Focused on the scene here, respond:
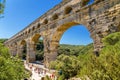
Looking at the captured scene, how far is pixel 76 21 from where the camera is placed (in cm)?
1331

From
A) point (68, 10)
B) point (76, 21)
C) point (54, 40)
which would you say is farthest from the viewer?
point (54, 40)

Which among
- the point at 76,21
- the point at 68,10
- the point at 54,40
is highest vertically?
the point at 68,10

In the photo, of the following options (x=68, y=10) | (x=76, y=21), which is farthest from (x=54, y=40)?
(x=76, y=21)

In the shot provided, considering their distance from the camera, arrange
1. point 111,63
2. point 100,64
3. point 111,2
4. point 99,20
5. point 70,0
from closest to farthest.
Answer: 1. point 111,63
2. point 100,64
3. point 111,2
4. point 99,20
5. point 70,0

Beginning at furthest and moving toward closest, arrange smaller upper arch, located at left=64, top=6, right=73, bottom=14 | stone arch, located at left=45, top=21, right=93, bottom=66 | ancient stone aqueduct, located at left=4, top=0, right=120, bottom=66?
stone arch, located at left=45, top=21, right=93, bottom=66 → smaller upper arch, located at left=64, top=6, right=73, bottom=14 → ancient stone aqueduct, located at left=4, top=0, right=120, bottom=66

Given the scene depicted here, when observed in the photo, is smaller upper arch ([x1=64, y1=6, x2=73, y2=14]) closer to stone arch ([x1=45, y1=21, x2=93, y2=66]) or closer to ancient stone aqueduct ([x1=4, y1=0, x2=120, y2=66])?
ancient stone aqueduct ([x1=4, y1=0, x2=120, y2=66])

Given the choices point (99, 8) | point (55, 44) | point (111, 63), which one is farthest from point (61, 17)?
point (111, 63)

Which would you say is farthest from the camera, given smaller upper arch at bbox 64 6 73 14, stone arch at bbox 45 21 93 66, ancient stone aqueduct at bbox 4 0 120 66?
stone arch at bbox 45 21 93 66

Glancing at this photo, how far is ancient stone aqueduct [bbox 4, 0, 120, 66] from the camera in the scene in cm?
1032

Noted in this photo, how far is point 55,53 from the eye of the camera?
17.7 metres

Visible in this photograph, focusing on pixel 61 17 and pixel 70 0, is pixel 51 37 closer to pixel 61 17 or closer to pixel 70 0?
pixel 61 17

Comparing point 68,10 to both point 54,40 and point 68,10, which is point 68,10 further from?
point 54,40

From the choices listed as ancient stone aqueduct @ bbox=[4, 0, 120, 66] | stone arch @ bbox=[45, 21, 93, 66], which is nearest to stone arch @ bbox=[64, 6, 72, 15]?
ancient stone aqueduct @ bbox=[4, 0, 120, 66]

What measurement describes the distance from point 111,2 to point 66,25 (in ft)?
17.8
